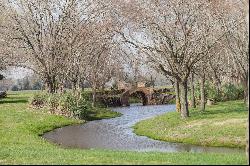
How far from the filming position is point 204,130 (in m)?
37.0

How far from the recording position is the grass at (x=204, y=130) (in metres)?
34.1

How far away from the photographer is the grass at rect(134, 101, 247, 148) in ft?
112

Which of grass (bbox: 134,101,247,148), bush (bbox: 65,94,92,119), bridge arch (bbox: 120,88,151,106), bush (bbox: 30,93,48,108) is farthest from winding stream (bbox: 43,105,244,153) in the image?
bridge arch (bbox: 120,88,151,106)

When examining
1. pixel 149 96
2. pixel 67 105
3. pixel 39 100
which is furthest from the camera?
pixel 149 96

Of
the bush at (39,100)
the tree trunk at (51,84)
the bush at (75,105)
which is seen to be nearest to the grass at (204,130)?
the bush at (75,105)

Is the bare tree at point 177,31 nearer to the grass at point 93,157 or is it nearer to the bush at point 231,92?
the grass at point 93,157

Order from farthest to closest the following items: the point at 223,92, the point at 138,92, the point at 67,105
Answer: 1. the point at 138,92
2. the point at 223,92
3. the point at 67,105

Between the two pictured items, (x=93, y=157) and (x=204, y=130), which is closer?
(x=93, y=157)

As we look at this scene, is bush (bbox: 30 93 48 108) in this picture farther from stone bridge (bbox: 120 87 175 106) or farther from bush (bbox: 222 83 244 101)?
stone bridge (bbox: 120 87 175 106)

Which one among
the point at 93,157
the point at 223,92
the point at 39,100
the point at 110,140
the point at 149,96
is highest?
the point at 223,92

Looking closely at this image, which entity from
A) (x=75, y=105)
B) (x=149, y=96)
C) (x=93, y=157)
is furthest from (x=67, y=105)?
(x=149, y=96)

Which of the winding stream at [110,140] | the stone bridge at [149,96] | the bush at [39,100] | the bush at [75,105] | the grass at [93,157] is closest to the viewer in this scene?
the grass at [93,157]

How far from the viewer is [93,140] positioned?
40.1 m

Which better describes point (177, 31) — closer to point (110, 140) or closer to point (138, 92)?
point (110, 140)
